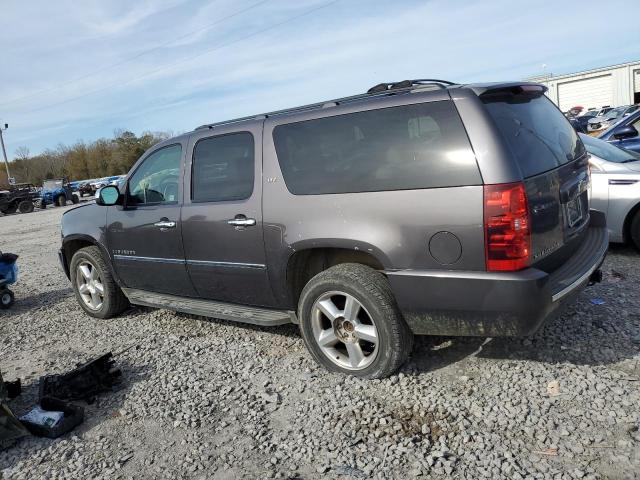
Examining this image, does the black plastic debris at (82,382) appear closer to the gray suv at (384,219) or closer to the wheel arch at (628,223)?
the gray suv at (384,219)

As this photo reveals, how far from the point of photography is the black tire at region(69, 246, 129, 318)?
5418mm

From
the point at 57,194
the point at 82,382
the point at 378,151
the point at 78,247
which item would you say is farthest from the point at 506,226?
the point at 57,194

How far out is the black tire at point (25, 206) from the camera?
27.0 metres

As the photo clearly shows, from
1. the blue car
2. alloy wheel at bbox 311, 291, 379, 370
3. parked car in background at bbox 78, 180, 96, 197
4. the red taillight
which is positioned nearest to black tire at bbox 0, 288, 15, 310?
alloy wheel at bbox 311, 291, 379, 370

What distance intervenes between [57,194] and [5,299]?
2697cm

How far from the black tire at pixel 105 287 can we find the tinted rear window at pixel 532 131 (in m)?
4.17

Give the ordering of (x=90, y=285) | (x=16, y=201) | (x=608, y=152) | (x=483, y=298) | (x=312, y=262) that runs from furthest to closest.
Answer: (x=16, y=201) < (x=608, y=152) < (x=90, y=285) < (x=312, y=262) < (x=483, y=298)

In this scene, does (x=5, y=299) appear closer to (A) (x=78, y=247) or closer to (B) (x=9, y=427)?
(A) (x=78, y=247)

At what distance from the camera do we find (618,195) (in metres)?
5.86

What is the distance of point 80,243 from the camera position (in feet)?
19.3

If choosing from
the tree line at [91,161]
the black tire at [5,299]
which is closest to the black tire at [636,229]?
the black tire at [5,299]

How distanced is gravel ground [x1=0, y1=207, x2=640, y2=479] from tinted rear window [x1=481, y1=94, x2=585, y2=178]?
53.4 inches

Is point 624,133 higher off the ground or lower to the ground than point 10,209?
higher

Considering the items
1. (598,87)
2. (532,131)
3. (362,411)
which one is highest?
(598,87)
